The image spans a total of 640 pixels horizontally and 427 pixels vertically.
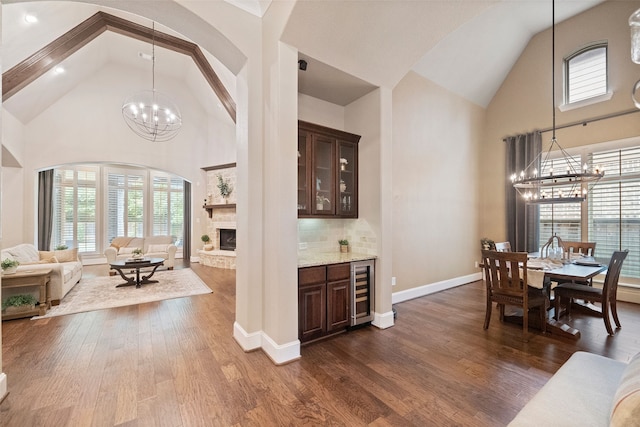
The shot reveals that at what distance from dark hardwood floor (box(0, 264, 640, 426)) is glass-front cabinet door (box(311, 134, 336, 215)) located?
61.5 inches

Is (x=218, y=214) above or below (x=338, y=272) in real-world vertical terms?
above

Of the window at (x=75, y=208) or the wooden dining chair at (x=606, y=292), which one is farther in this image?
the window at (x=75, y=208)

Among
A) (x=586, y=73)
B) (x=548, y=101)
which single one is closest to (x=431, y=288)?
(x=548, y=101)

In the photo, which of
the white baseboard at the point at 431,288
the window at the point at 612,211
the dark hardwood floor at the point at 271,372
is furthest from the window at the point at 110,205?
the window at the point at 612,211

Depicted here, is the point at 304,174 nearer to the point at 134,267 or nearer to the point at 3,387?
the point at 3,387

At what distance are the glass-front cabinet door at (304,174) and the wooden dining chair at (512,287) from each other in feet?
7.48

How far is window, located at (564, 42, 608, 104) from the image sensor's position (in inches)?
183

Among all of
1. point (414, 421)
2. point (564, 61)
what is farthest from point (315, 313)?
point (564, 61)

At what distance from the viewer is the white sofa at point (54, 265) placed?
3898 millimetres

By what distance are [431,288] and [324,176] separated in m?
3.04

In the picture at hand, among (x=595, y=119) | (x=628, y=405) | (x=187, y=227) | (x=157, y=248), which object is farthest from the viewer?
(x=187, y=227)

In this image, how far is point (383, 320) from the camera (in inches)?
129

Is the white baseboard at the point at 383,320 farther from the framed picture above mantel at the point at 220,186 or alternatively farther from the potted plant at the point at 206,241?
the potted plant at the point at 206,241

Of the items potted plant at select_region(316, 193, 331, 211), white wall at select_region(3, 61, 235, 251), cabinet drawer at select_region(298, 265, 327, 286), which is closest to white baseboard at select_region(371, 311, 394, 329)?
cabinet drawer at select_region(298, 265, 327, 286)
